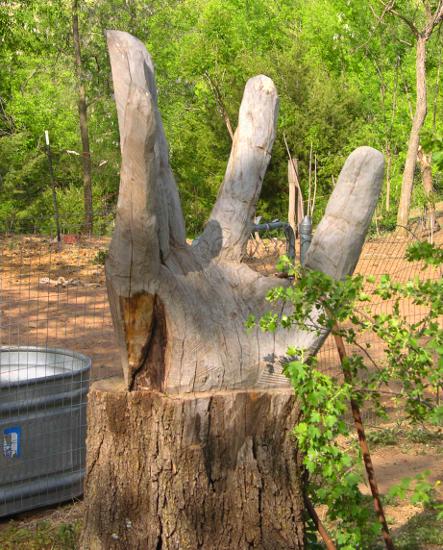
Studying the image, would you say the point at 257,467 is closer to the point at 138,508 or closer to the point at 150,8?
the point at 138,508

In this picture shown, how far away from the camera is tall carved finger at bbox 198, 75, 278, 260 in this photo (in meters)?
2.98

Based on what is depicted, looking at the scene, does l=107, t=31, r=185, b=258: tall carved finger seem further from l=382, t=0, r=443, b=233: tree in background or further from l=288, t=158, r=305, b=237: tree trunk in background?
l=288, t=158, r=305, b=237: tree trunk in background

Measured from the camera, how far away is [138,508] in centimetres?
274

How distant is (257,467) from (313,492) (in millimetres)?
483

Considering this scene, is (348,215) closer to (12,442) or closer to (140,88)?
(140,88)

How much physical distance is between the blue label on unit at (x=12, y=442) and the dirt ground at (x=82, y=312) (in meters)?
0.42

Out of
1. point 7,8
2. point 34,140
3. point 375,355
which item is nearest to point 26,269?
point 7,8

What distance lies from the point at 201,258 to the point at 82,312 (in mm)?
9449

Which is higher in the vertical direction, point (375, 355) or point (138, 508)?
point (138, 508)

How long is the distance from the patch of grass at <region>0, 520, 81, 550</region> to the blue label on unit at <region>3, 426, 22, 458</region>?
0.43 meters

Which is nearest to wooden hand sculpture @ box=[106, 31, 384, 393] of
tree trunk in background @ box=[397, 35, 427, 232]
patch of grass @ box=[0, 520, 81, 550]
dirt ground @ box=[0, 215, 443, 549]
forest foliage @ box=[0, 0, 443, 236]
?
patch of grass @ box=[0, 520, 81, 550]

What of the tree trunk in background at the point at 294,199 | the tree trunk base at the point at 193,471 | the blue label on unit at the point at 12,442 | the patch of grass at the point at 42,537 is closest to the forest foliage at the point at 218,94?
the tree trunk in background at the point at 294,199

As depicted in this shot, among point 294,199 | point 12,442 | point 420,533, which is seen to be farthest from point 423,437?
point 294,199

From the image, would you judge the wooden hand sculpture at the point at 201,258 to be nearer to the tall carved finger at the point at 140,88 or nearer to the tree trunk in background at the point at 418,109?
the tall carved finger at the point at 140,88
